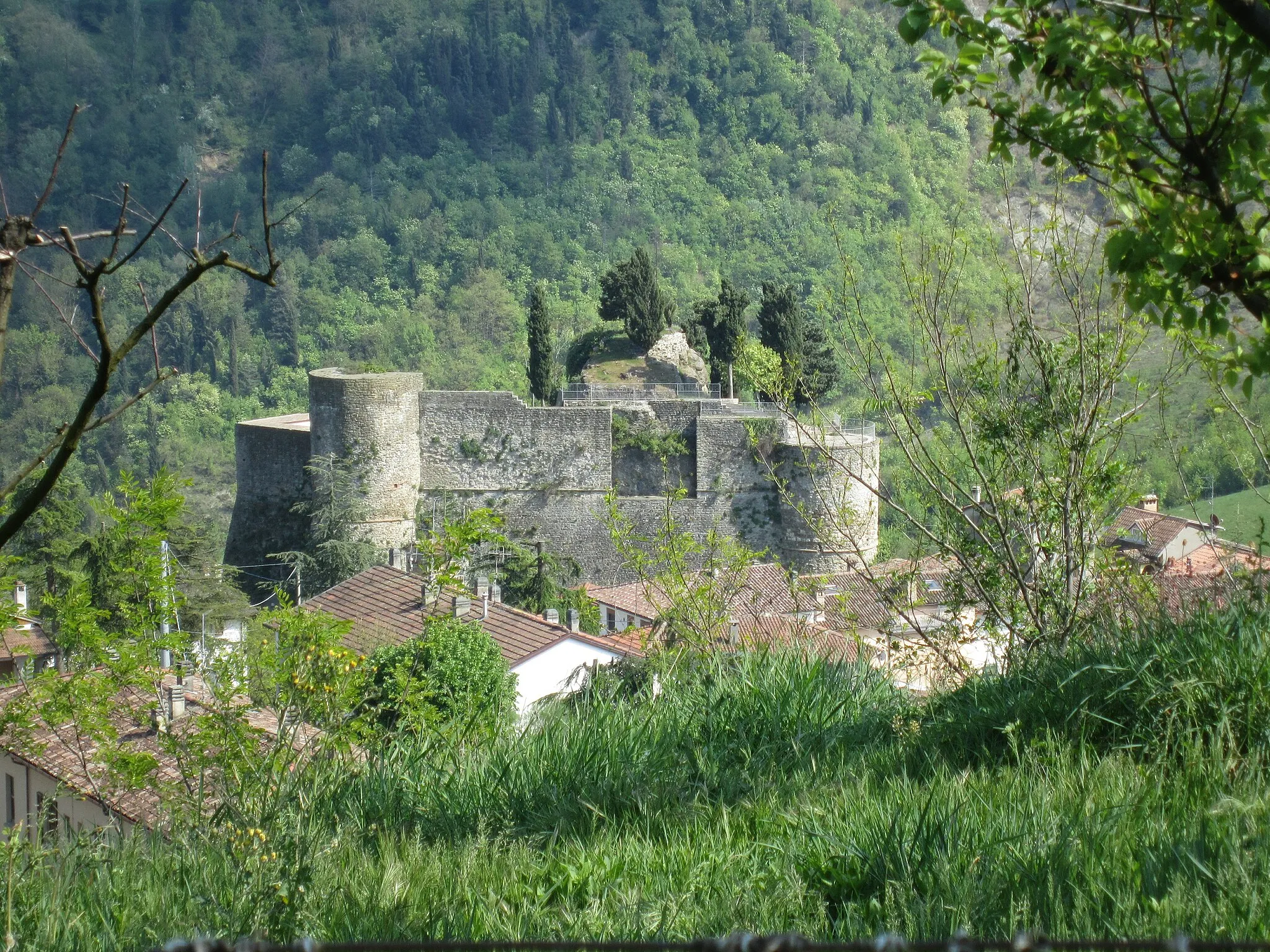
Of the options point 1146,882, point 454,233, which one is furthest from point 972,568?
point 454,233

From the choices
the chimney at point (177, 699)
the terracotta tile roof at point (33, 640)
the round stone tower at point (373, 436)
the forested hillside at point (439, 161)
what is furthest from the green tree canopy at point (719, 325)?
the forested hillside at point (439, 161)

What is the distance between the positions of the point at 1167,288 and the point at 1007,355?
114 inches

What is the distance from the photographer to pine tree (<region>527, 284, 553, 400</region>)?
25.0m

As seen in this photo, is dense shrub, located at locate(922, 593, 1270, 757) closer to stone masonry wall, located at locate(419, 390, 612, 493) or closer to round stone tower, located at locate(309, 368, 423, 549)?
round stone tower, located at locate(309, 368, 423, 549)

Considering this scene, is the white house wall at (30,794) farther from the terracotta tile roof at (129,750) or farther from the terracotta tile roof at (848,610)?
the terracotta tile roof at (848,610)

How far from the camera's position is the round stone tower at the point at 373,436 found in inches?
871

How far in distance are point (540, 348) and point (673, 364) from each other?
2.42m

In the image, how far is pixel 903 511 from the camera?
18.7ft

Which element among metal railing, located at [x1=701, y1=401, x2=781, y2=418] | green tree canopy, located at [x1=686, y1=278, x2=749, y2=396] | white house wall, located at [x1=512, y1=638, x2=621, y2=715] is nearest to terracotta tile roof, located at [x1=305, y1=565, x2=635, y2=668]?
white house wall, located at [x1=512, y1=638, x2=621, y2=715]

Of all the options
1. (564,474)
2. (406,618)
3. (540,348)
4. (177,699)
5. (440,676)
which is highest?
(540,348)

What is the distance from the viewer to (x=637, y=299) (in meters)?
25.4

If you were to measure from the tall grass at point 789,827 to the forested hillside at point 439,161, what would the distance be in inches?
1625

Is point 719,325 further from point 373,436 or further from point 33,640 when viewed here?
point 33,640

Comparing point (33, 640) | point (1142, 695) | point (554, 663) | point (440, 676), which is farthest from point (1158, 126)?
point (33, 640)
